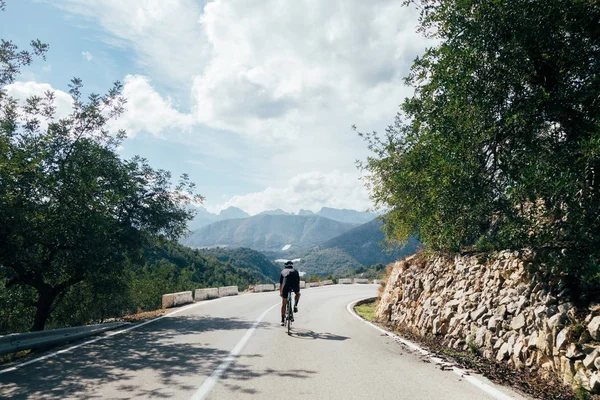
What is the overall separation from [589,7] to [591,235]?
4.58m

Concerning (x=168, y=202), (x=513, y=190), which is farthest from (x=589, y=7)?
(x=168, y=202)

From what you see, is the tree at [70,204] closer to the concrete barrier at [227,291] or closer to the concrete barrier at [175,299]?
the concrete barrier at [175,299]

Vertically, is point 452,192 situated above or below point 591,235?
above

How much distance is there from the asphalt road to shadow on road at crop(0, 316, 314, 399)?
1 cm

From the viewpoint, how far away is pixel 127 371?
607cm

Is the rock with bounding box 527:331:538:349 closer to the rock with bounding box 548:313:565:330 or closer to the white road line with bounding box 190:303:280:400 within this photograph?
the rock with bounding box 548:313:565:330

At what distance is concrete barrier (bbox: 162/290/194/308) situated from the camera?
1869cm

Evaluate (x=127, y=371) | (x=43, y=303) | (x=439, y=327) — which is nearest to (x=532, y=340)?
(x=439, y=327)

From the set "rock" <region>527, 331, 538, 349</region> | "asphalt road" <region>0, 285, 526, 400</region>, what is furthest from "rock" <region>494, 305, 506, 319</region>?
"asphalt road" <region>0, 285, 526, 400</region>

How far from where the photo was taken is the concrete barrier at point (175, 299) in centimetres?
1869

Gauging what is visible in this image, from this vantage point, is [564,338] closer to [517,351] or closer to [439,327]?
[517,351]

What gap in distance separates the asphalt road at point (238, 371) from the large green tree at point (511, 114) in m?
3.10

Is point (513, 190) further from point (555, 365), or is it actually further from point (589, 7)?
point (589, 7)

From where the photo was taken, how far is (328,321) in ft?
43.5
